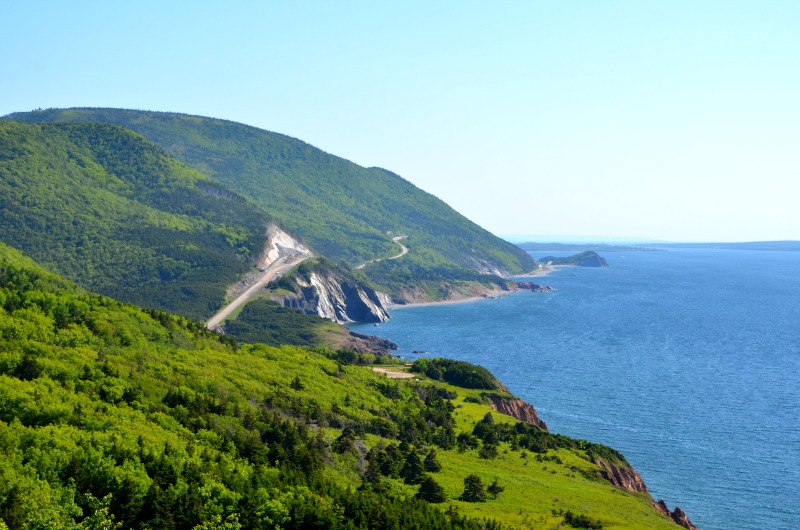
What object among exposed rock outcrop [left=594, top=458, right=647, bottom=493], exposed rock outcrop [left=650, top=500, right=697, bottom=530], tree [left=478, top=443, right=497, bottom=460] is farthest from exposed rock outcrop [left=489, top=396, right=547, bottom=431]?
exposed rock outcrop [left=650, top=500, right=697, bottom=530]

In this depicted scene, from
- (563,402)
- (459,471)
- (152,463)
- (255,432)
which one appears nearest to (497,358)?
(563,402)

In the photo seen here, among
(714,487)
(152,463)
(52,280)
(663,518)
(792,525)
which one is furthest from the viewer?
(52,280)

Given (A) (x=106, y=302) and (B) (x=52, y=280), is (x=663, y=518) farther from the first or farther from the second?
(B) (x=52, y=280)

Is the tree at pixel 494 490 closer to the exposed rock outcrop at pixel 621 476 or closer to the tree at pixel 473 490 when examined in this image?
the tree at pixel 473 490

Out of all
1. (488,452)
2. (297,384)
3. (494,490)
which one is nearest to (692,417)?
(488,452)

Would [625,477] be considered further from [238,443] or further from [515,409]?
[238,443]

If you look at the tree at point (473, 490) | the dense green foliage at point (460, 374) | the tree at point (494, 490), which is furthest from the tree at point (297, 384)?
the dense green foliage at point (460, 374)
